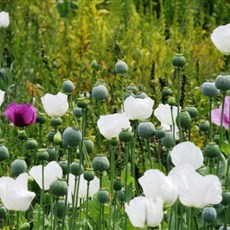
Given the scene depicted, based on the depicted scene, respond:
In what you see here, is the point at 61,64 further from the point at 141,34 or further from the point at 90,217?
the point at 90,217

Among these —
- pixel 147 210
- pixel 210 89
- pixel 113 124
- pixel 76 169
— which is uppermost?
pixel 210 89

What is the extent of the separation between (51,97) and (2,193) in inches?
19.8

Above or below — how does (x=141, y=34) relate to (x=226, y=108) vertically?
above

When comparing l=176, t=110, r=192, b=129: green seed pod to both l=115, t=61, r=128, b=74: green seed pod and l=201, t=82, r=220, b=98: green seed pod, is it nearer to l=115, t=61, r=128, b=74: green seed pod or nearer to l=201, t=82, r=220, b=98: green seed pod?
l=201, t=82, r=220, b=98: green seed pod

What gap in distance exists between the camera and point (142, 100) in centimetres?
218

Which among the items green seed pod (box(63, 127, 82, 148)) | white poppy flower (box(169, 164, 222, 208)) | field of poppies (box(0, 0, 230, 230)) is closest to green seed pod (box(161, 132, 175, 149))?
field of poppies (box(0, 0, 230, 230))

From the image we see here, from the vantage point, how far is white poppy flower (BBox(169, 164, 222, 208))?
1578mm

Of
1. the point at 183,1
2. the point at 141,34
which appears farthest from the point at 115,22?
the point at 183,1

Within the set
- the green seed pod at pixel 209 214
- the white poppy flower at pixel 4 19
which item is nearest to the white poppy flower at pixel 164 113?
the green seed pod at pixel 209 214

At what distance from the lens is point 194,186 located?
1581 millimetres

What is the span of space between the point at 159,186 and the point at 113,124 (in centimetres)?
56

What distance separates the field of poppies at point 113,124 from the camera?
1.78 meters

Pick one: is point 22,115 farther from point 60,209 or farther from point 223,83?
point 223,83

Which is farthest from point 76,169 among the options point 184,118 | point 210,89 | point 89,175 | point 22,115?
point 22,115
